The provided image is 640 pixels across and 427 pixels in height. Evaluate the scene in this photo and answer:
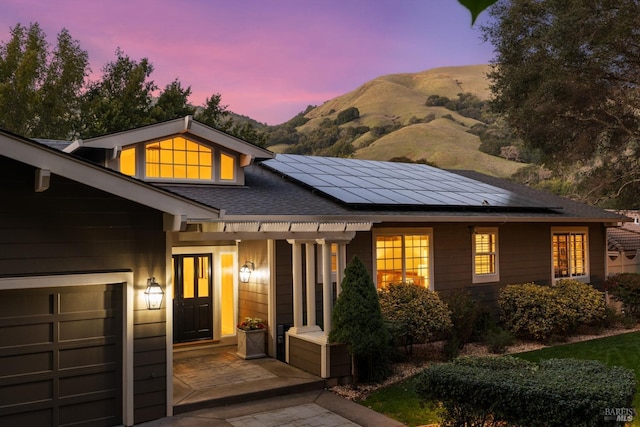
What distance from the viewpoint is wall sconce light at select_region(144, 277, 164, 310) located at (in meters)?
6.88

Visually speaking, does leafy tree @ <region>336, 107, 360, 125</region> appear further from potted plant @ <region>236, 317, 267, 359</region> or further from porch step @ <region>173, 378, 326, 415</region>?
porch step @ <region>173, 378, 326, 415</region>

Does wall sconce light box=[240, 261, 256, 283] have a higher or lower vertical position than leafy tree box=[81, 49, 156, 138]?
lower

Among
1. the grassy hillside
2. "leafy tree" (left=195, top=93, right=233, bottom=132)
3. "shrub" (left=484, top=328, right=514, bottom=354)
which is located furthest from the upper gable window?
the grassy hillside

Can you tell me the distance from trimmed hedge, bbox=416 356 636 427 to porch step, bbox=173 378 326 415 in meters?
2.59

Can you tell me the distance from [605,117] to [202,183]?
13691 millimetres

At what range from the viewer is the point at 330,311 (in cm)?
899

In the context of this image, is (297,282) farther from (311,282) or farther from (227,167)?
(227,167)

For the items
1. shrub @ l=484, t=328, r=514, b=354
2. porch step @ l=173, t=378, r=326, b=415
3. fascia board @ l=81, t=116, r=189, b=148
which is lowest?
porch step @ l=173, t=378, r=326, b=415

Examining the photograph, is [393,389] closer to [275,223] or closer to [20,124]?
[275,223]

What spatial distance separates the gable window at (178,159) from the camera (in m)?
10.0

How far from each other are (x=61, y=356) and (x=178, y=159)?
4663 mm

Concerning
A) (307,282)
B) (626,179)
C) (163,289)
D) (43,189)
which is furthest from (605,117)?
(43,189)

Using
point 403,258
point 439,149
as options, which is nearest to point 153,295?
point 403,258

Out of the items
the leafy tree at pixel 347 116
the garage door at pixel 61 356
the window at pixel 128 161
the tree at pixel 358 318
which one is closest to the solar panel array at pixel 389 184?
the tree at pixel 358 318
